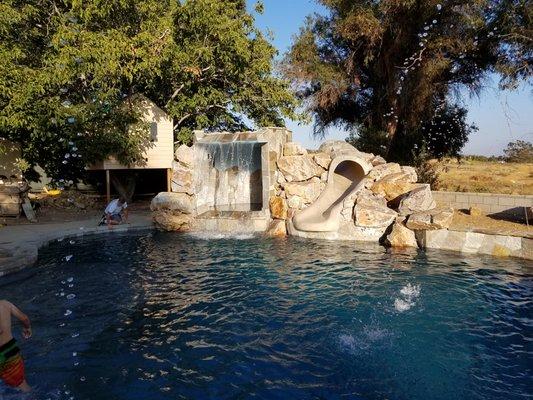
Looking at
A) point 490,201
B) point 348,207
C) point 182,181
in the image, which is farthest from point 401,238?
point 182,181

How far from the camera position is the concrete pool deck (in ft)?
32.4

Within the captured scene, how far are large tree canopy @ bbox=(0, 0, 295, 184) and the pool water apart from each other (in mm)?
7566

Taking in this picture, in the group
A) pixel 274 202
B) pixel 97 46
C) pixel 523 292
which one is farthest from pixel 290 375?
pixel 97 46

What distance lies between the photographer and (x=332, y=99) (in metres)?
21.3

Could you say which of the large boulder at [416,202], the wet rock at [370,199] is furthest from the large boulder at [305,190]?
the large boulder at [416,202]

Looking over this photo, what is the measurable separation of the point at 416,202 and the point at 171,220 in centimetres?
803

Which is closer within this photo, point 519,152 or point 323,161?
point 323,161

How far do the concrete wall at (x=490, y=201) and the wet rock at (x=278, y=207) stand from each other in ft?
17.2

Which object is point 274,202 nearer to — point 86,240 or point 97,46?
point 86,240

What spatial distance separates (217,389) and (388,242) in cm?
836

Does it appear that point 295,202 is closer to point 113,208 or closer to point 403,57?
point 113,208

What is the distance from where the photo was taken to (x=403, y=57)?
20.5 metres

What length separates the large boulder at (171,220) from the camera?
14688 millimetres

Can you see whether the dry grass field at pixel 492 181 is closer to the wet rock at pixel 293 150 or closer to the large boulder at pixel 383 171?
A: the large boulder at pixel 383 171
